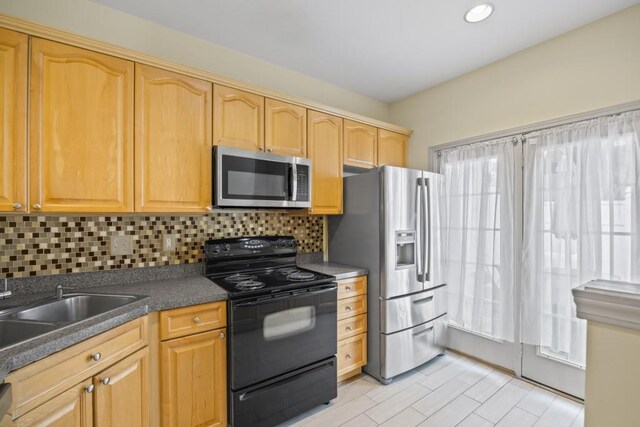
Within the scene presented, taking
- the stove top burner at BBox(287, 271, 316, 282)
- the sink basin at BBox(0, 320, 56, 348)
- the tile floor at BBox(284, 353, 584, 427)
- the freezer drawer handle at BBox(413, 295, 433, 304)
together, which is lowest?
the tile floor at BBox(284, 353, 584, 427)

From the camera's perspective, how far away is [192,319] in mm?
1671

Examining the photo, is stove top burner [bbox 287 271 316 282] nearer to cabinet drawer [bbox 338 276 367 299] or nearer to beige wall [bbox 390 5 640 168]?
cabinet drawer [bbox 338 276 367 299]

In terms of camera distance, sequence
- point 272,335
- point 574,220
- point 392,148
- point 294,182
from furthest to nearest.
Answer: point 392,148
point 294,182
point 574,220
point 272,335

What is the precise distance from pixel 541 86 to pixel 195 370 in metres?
3.17

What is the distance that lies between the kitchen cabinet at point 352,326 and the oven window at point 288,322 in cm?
38

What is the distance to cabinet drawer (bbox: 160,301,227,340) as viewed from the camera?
5.24 ft

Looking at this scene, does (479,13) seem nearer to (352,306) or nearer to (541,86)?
(541,86)

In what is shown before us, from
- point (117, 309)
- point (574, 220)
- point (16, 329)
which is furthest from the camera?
point (574, 220)

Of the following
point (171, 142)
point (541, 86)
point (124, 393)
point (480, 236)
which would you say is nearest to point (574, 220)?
point (480, 236)

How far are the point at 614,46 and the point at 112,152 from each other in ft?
10.7

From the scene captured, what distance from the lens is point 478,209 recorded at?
2.68 meters

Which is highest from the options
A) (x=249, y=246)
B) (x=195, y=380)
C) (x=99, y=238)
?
(x=99, y=238)

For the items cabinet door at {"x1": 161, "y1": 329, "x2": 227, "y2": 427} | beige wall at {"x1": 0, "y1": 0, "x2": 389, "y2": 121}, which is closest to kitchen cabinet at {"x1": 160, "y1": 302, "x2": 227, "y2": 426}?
cabinet door at {"x1": 161, "y1": 329, "x2": 227, "y2": 427}

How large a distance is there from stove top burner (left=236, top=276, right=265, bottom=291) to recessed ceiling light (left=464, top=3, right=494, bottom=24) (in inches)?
89.7
